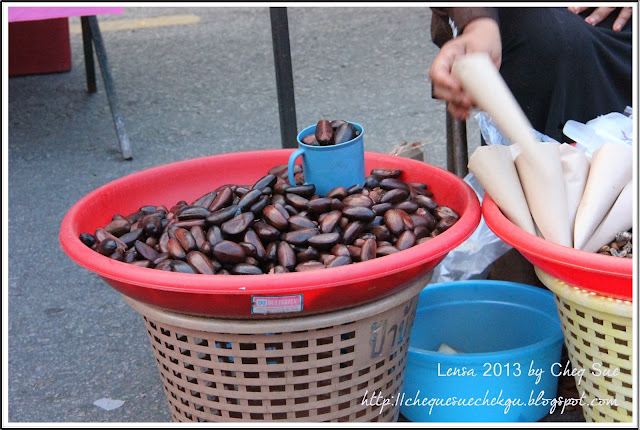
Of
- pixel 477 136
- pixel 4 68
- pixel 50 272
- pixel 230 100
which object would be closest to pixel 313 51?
pixel 230 100

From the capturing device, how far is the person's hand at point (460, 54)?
5.21 feet

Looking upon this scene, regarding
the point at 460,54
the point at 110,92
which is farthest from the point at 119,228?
the point at 110,92

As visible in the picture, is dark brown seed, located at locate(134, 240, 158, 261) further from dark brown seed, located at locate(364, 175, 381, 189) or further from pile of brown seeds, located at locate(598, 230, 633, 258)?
pile of brown seeds, located at locate(598, 230, 633, 258)

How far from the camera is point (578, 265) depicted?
143 cm

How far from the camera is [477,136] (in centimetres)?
376

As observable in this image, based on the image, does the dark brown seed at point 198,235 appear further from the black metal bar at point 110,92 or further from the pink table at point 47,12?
the black metal bar at point 110,92

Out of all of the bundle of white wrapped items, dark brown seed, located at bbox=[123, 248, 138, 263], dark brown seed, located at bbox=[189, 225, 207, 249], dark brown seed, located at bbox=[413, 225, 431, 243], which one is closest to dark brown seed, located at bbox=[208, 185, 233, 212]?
dark brown seed, located at bbox=[189, 225, 207, 249]

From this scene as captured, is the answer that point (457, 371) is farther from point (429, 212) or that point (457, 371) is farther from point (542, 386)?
point (429, 212)

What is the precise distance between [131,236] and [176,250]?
176 millimetres

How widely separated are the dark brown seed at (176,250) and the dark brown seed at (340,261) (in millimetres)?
309

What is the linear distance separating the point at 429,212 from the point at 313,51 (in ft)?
11.6

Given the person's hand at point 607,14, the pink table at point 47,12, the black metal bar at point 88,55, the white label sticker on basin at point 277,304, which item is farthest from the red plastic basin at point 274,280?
A: the black metal bar at point 88,55

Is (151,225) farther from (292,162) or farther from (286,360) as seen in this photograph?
(286,360)

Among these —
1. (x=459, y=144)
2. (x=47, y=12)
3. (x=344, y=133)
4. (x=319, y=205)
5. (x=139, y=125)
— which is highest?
(x=47, y=12)
